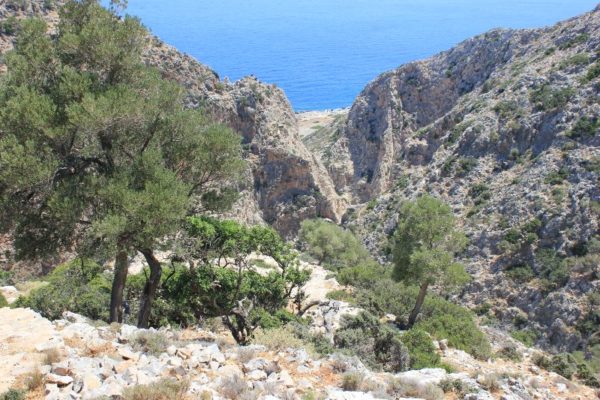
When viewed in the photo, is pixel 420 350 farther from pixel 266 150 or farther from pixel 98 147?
pixel 266 150

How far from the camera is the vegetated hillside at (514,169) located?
28.4m

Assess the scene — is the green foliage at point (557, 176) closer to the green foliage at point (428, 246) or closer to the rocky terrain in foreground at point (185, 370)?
the green foliage at point (428, 246)

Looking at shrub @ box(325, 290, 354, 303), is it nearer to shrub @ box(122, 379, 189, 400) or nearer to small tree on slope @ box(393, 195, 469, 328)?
small tree on slope @ box(393, 195, 469, 328)

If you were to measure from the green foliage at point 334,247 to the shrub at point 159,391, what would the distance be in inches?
1243

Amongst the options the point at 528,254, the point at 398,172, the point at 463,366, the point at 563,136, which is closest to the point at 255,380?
the point at 463,366

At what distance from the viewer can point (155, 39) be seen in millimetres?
40250

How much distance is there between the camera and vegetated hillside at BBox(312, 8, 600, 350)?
Result: 2839 cm

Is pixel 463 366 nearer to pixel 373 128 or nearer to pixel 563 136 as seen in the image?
pixel 563 136

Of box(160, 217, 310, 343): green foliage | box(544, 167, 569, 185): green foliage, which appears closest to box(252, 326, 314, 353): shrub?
box(160, 217, 310, 343): green foliage

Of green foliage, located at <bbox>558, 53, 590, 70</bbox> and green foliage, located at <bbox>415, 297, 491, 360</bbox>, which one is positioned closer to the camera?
green foliage, located at <bbox>415, 297, 491, 360</bbox>

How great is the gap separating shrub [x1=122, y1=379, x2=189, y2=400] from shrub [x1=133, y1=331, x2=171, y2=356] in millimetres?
1481

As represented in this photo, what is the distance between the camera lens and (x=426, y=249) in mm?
21484

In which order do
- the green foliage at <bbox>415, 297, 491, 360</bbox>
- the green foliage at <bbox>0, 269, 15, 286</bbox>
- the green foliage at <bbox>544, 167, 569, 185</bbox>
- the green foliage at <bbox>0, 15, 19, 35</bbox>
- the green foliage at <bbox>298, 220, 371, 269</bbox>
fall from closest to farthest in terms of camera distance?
the green foliage at <bbox>415, 297, 491, 360</bbox> < the green foliage at <bbox>0, 269, 15, 286</bbox> < the green foliage at <bbox>0, 15, 19, 35</bbox> < the green foliage at <bbox>544, 167, 569, 185</bbox> < the green foliage at <bbox>298, 220, 371, 269</bbox>

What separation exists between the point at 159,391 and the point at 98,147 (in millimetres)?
6513
